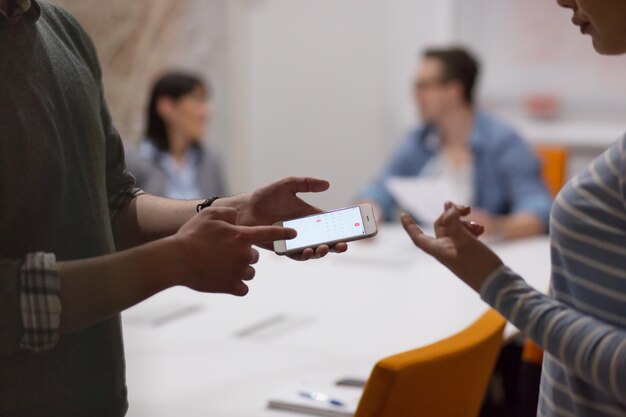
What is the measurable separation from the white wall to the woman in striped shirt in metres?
3.23

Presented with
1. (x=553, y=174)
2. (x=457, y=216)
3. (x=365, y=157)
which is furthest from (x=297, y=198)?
(x=365, y=157)

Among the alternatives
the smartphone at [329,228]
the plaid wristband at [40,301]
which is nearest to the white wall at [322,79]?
the smartphone at [329,228]

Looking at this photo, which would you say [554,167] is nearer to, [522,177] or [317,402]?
[522,177]

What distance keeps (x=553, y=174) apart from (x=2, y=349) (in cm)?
272

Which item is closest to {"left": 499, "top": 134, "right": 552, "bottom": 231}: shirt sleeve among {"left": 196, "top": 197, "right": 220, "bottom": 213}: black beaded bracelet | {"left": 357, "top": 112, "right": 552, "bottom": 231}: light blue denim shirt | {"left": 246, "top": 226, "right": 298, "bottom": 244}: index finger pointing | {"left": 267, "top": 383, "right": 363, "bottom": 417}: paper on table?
{"left": 357, "top": 112, "right": 552, "bottom": 231}: light blue denim shirt

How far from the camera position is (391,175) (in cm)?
344

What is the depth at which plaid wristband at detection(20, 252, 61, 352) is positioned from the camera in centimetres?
88

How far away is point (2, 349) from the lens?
917 mm

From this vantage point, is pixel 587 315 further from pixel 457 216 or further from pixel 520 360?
pixel 520 360

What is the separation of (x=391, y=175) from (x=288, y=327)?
1493 mm

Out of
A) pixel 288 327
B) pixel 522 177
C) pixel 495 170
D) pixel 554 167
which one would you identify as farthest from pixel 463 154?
pixel 288 327

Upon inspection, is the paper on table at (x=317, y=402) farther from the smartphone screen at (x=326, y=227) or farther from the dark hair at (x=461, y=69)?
the dark hair at (x=461, y=69)

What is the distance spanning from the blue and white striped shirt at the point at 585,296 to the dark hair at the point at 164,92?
8.20 ft

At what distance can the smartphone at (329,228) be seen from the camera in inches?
46.5
